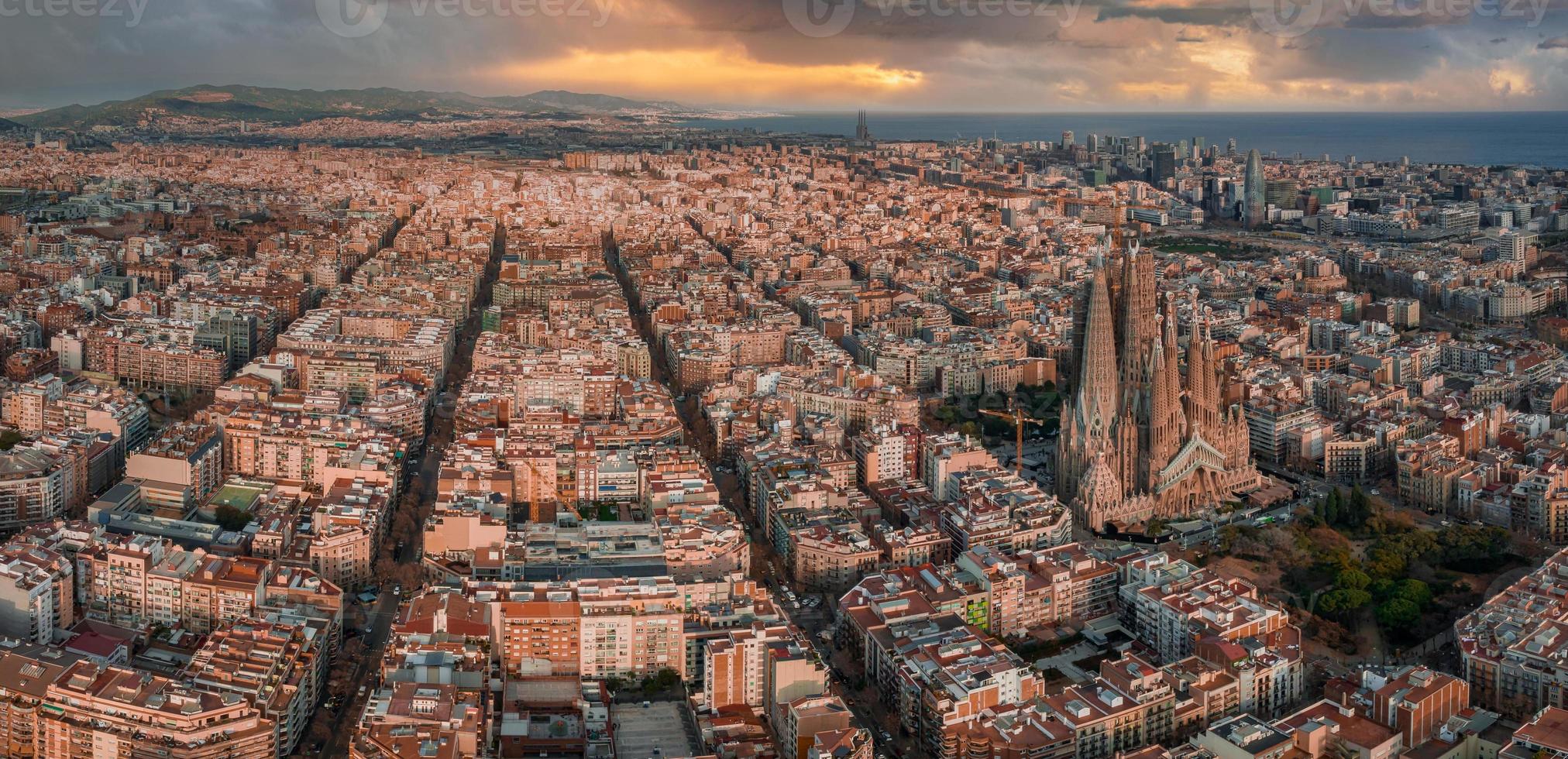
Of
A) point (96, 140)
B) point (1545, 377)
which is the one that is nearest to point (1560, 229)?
point (1545, 377)

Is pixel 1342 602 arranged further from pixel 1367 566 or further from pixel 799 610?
pixel 799 610

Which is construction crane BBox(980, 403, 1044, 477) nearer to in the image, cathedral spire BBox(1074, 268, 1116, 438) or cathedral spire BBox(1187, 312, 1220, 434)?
Answer: cathedral spire BBox(1074, 268, 1116, 438)

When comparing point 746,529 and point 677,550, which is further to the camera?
point 746,529

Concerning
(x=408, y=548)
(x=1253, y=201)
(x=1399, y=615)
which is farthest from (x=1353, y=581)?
(x=1253, y=201)

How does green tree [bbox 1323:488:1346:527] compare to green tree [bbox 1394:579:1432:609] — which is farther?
green tree [bbox 1323:488:1346:527]

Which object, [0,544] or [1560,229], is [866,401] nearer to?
[0,544]

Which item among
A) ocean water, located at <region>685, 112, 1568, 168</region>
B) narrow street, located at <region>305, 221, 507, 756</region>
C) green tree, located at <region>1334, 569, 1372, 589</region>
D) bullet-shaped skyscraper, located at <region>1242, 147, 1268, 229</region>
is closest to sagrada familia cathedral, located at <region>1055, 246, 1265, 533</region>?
green tree, located at <region>1334, 569, 1372, 589</region>
